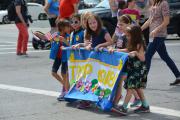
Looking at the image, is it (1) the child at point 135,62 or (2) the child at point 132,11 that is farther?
(2) the child at point 132,11

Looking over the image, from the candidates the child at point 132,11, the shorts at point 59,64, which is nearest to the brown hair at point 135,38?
the shorts at point 59,64

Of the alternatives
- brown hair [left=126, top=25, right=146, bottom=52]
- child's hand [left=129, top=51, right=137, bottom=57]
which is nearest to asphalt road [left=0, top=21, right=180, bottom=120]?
child's hand [left=129, top=51, right=137, bottom=57]

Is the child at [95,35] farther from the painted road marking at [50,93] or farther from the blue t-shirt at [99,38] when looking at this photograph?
the painted road marking at [50,93]

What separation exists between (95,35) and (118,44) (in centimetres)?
67

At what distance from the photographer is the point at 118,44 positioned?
8812 mm

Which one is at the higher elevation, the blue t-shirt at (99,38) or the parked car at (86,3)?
the blue t-shirt at (99,38)

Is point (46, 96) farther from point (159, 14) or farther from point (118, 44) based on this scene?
point (159, 14)

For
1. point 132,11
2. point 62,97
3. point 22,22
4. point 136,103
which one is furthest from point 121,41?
point 22,22

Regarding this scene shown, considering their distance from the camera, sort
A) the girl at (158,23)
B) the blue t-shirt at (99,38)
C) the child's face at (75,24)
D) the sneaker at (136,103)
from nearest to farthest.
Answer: the sneaker at (136,103) → the blue t-shirt at (99,38) → the child's face at (75,24) → the girl at (158,23)

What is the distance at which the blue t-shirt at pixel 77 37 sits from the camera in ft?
28.3

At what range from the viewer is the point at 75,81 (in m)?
8.50

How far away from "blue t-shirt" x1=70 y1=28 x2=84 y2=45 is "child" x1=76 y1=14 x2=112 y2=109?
29cm

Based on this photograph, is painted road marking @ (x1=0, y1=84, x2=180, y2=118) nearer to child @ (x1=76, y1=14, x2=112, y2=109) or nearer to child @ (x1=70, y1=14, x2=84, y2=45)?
child @ (x1=76, y1=14, x2=112, y2=109)

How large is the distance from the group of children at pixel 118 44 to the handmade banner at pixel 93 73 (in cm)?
10
